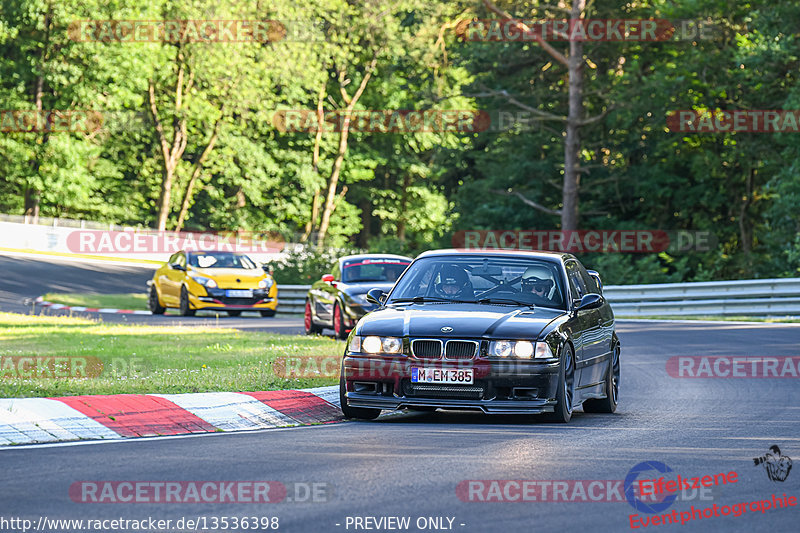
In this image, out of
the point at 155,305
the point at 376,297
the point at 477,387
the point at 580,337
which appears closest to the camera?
the point at 477,387

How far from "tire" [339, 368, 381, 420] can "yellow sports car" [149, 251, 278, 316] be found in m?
18.7

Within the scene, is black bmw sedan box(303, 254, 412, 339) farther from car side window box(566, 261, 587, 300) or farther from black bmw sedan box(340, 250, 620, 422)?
black bmw sedan box(340, 250, 620, 422)

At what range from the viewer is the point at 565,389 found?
35.8 feet

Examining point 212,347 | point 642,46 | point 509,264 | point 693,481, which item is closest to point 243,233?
point 642,46

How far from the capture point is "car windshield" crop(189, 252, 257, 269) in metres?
30.3

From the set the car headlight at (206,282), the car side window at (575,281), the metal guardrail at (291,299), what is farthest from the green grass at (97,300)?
the car side window at (575,281)

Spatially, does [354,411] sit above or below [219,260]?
below

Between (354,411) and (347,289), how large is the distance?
10625 mm

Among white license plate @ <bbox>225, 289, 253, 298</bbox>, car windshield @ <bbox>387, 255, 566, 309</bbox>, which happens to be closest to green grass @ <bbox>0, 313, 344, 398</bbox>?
car windshield @ <bbox>387, 255, 566, 309</bbox>

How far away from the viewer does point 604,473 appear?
8031 mm

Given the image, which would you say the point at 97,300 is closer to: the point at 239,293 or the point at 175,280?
the point at 175,280

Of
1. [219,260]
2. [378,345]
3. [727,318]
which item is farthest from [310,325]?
[378,345]

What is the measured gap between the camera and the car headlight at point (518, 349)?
10547 millimetres

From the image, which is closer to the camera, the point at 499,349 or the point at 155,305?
the point at 499,349
